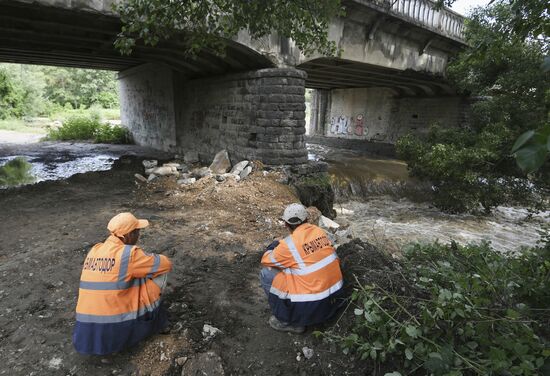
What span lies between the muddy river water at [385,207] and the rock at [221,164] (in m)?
3.13

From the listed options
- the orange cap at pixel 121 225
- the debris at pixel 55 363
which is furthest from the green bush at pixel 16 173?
the orange cap at pixel 121 225

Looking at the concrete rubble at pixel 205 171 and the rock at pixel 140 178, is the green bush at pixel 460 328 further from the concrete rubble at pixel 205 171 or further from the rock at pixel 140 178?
the rock at pixel 140 178

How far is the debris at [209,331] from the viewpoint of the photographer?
9.75 ft

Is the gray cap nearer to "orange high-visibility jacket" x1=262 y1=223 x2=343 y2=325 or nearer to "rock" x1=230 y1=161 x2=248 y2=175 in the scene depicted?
"orange high-visibility jacket" x1=262 y1=223 x2=343 y2=325

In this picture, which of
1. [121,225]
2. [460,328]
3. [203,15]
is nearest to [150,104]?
[203,15]

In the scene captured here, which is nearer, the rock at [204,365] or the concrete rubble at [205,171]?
the rock at [204,365]

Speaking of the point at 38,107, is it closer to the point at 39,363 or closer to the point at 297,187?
the point at 297,187

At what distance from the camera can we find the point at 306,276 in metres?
2.73

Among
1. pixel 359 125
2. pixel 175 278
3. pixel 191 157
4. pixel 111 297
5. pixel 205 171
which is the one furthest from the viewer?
pixel 359 125

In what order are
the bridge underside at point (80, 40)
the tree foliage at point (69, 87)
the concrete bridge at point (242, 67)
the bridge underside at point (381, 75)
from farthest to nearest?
the tree foliage at point (69, 87)
the bridge underside at point (381, 75)
the concrete bridge at point (242, 67)
the bridge underside at point (80, 40)

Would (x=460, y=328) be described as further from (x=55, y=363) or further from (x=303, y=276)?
(x=55, y=363)

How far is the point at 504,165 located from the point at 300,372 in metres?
8.75

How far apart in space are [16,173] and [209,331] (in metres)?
9.78

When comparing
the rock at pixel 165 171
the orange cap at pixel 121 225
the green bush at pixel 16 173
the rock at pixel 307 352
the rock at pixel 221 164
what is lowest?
the green bush at pixel 16 173
